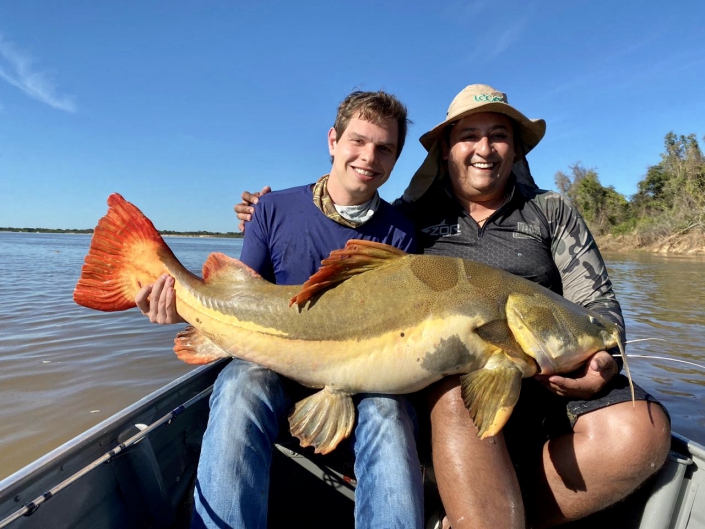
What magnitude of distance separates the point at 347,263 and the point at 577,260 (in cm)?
168

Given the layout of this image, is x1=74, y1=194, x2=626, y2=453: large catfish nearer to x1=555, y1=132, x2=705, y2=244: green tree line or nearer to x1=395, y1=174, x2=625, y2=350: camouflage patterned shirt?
x1=395, y1=174, x2=625, y2=350: camouflage patterned shirt

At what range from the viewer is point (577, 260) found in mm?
3100

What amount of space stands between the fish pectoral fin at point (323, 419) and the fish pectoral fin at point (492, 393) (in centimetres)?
65

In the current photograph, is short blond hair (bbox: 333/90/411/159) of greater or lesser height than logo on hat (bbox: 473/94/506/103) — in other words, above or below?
below

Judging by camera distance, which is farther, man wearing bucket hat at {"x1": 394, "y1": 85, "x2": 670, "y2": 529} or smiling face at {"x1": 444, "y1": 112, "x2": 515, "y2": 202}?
smiling face at {"x1": 444, "y1": 112, "x2": 515, "y2": 202}

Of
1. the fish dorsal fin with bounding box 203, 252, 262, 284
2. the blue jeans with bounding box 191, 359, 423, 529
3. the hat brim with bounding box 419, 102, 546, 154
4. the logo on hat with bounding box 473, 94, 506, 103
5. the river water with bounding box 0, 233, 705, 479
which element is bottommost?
the river water with bounding box 0, 233, 705, 479

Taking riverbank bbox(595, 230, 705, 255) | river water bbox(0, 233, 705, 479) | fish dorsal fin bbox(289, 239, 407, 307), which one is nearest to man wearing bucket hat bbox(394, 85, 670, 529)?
fish dorsal fin bbox(289, 239, 407, 307)

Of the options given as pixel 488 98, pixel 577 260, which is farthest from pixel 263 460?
pixel 488 98

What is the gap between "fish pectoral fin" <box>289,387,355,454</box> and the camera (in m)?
2.42

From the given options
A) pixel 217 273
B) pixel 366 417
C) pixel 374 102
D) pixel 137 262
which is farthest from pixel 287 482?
pixel 374 102

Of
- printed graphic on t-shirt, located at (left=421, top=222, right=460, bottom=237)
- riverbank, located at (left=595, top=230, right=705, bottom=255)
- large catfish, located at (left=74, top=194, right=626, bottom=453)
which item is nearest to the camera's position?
large catfish, located at (left=74, top=194, right=626, bottom=453)

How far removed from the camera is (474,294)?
2.47 m

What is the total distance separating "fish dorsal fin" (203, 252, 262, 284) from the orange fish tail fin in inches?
10.4

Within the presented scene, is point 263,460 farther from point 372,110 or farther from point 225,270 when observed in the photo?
point 372,110
